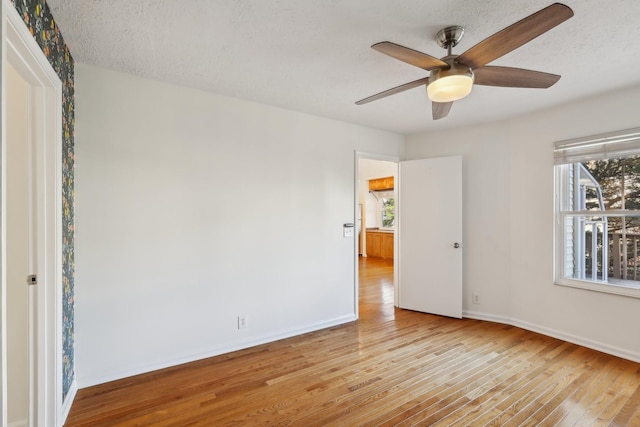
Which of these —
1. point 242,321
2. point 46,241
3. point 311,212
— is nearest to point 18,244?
point 46,241

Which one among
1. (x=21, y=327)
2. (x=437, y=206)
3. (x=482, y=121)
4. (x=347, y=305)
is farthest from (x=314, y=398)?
(x=482, y=121)

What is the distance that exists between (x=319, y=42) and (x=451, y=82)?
0.88 metres

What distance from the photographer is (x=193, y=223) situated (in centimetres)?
268

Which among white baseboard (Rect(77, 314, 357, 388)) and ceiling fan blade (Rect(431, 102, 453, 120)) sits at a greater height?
ceiling fan blade (Rect(431, 102, 453, 120))

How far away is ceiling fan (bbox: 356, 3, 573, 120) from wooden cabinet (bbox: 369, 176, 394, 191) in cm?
645

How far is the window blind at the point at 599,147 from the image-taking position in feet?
8.87

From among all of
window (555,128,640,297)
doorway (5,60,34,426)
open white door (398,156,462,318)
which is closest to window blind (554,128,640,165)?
window (555,128,640,297)

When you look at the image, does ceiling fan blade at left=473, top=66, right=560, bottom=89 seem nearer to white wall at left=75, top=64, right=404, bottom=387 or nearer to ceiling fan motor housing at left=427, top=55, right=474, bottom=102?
ceiling fan motor housing at left=427, top=55, right=474, bottom=102

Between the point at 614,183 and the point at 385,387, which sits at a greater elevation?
the point at 614,183

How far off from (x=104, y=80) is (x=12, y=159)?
0.98 m

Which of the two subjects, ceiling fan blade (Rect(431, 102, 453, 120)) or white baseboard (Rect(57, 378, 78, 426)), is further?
ceiling fan blade (Rect(431, 102, 453, 120))

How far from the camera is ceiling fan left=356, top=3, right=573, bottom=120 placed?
1.38 m

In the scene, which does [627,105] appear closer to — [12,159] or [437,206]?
[437,206]

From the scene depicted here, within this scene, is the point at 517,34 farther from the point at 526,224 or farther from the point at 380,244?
the point at 380,244
